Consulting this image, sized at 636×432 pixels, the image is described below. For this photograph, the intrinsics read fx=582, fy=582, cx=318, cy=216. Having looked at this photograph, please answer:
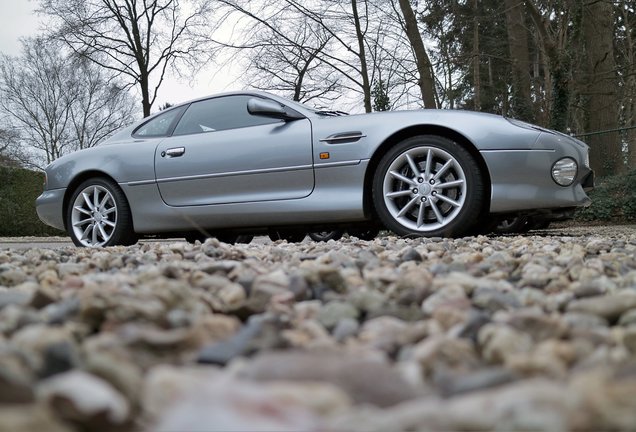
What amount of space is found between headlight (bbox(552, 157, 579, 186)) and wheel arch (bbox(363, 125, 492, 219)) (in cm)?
45

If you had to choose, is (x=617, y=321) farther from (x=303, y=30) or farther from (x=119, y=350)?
(x=303, y=30)

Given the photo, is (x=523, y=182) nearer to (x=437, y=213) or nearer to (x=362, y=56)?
(x=437, y=213)

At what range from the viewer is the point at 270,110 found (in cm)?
423

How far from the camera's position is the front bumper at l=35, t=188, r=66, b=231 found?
198 inches

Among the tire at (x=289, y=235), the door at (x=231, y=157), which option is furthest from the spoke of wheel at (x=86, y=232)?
the tire at (x=289, y=235)

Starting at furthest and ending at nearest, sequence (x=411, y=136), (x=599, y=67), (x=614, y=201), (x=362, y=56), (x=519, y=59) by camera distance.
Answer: (x=519, y=59)
(x=362, y=56)
(x=599, y=67)
(x=614, y=201)
(x=411, y=136)

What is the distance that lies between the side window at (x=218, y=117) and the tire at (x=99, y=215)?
2.45 ft

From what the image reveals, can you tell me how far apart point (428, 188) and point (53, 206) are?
3.26m

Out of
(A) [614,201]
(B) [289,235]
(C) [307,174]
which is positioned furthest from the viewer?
(A) [614,201]

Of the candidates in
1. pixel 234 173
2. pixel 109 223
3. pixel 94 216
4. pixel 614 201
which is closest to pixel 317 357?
pixel 234 173

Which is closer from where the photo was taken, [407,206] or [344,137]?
[407,206]

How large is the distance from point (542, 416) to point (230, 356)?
0.50 meters

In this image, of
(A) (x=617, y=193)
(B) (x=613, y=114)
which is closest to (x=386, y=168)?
(A) (x=617, y=193)

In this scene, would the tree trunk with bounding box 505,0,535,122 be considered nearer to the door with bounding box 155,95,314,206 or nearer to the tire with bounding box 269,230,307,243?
the tire with bounding box 269,230,307,243
